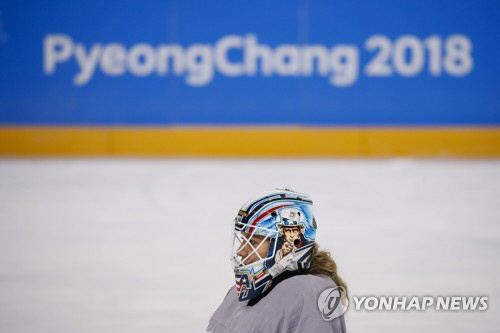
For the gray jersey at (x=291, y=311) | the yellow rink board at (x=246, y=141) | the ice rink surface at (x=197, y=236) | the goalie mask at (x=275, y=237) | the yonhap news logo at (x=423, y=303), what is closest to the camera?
the gray jersey at (x=291, y=311)

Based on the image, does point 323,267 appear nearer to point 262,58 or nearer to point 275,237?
point 275,237

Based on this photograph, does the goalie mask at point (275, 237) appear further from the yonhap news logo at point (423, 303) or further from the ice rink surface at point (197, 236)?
the ice rink surface at point (197, 236)

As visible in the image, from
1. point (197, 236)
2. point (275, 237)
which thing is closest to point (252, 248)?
point (275, 237)

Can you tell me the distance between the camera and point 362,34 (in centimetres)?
962

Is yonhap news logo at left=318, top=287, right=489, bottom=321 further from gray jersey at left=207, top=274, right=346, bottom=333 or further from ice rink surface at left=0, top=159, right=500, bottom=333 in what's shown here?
gray jersey at left=207, top=274, right=346, bottom=333

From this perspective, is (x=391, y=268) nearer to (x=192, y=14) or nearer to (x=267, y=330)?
(x=267, y=330)

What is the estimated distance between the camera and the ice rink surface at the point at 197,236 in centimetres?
354

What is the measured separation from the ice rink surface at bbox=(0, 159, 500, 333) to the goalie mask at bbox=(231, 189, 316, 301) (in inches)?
56.9

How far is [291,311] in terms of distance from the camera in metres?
1.76

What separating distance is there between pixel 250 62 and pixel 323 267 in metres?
8.00

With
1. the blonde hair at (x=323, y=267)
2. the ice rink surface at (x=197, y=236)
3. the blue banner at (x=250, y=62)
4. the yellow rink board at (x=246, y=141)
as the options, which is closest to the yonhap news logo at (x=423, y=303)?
the ice rink surface at (x=197, y=236)

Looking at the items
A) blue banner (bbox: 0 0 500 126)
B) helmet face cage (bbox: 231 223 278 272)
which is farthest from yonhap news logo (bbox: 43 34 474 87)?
helmet face cage (bbox: 231 223 278 272)

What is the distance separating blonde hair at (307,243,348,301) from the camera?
6.18ft

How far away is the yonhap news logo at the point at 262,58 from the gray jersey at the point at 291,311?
7950 mm
